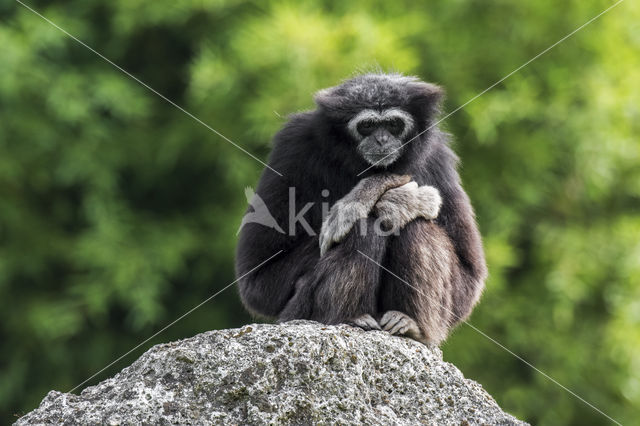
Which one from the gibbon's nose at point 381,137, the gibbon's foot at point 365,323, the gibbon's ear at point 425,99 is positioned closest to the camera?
the gibbon's foot at point 365,323

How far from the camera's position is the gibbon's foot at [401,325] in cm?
614

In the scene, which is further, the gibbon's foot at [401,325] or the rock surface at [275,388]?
the gibbon's foot at [401,325]

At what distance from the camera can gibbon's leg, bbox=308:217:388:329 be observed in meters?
6.29

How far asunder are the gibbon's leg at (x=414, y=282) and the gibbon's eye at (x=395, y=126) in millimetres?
833

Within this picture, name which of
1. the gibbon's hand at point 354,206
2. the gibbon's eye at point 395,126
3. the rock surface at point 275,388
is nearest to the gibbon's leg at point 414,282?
the gibbon's hand at point 354,206

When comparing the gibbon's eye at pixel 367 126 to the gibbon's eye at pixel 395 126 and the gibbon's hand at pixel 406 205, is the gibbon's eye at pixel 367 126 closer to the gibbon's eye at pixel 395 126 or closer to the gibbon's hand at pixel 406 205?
the gibbon's eye at pixel 395 126

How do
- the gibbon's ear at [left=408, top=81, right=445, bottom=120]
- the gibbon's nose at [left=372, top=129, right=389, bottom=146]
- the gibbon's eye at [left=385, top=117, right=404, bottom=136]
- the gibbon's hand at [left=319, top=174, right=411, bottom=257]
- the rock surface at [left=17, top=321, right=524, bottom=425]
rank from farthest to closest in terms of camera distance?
the gibbon's ear at [left=408, top=81, right=445, bottom=120], the gibbon's eye at [left=385, top=117, right=404, bottom=136], the gibbon's nose at [left=372, top=129, right=389, bottom=146], the gibbon's hand at [left=319, top=174, right=411, bottom=257], the rock surface at [left=17, top=321, right=524, bottom=425]

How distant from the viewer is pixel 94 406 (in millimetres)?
4773

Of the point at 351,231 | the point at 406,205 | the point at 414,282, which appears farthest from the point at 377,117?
the point at 414,282

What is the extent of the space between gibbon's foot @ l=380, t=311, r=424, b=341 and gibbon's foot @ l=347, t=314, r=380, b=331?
7 cm

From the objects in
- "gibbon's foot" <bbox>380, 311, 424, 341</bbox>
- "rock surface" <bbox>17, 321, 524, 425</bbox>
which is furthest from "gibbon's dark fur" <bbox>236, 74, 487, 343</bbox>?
"rock surface" <bbox>17, 321, 524, 425</bbox>

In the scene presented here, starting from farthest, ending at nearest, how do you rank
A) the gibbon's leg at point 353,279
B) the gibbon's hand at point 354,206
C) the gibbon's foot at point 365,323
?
1. the gibbon's hand at point 354,206
2. the gibbon's leg at point 353,279
3. the gibbon's foot at point 365,323

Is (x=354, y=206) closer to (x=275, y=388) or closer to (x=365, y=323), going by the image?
(x=365, y=323)

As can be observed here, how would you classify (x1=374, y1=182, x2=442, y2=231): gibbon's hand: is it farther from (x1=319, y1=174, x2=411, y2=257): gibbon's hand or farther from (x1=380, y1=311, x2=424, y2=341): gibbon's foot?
(x1=380, y1=311, x2=424, y2=341): gibbon's foot
